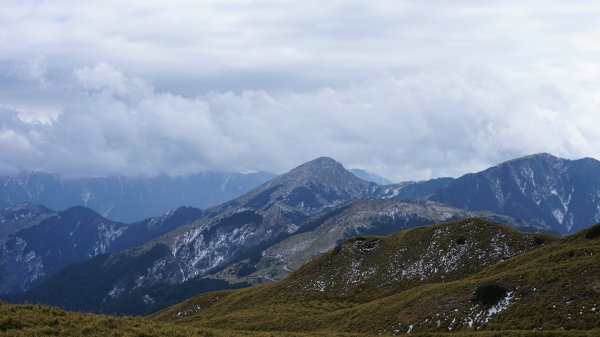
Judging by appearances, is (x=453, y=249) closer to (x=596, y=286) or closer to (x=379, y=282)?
(x=379, y=282)

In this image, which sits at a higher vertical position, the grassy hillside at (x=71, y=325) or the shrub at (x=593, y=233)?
the grassy hillside at (x=71, y=325)

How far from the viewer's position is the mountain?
5650 centimetres

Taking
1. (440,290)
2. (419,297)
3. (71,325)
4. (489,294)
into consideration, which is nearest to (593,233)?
(489,294)

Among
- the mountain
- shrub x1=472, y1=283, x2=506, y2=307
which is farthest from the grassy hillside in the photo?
shrub x1=472, y1=283, x2=506, y2=307

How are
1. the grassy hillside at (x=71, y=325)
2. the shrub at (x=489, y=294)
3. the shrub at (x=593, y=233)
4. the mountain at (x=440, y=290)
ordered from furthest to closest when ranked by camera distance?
the shrub at (x=593, y=233) → the shrub at (x=489, y=294) → the mountain at (x=440, y=290) → the grassy hillside at (x=71, y=325)

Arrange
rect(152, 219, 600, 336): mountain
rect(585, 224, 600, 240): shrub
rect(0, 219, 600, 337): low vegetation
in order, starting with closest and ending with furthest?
rect(0, 219, 600, 337): low vegetation → rect(152, 219, 600, 336): mountain → rect(585, 224, 600, 240): shrub

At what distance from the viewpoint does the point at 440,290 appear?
237ft

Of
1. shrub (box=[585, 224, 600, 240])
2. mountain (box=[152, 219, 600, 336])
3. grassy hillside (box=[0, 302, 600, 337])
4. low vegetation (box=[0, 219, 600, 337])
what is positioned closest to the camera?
grassy hillside (box=[0, 302, 600, 337])

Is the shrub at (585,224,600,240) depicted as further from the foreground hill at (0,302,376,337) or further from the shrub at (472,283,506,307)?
the foreground hill at (0,302,376,337)

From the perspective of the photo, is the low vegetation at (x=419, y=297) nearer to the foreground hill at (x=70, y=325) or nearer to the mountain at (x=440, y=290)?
the foreground hill at (x=70, y=325)

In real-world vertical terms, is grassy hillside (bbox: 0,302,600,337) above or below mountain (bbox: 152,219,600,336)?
above

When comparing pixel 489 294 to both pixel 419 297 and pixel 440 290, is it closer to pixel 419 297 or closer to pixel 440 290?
pixel 440 290

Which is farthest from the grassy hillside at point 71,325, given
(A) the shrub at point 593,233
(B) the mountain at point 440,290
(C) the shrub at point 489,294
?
(A) the shrub at point 593,233

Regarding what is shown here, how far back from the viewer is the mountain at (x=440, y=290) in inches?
2224
